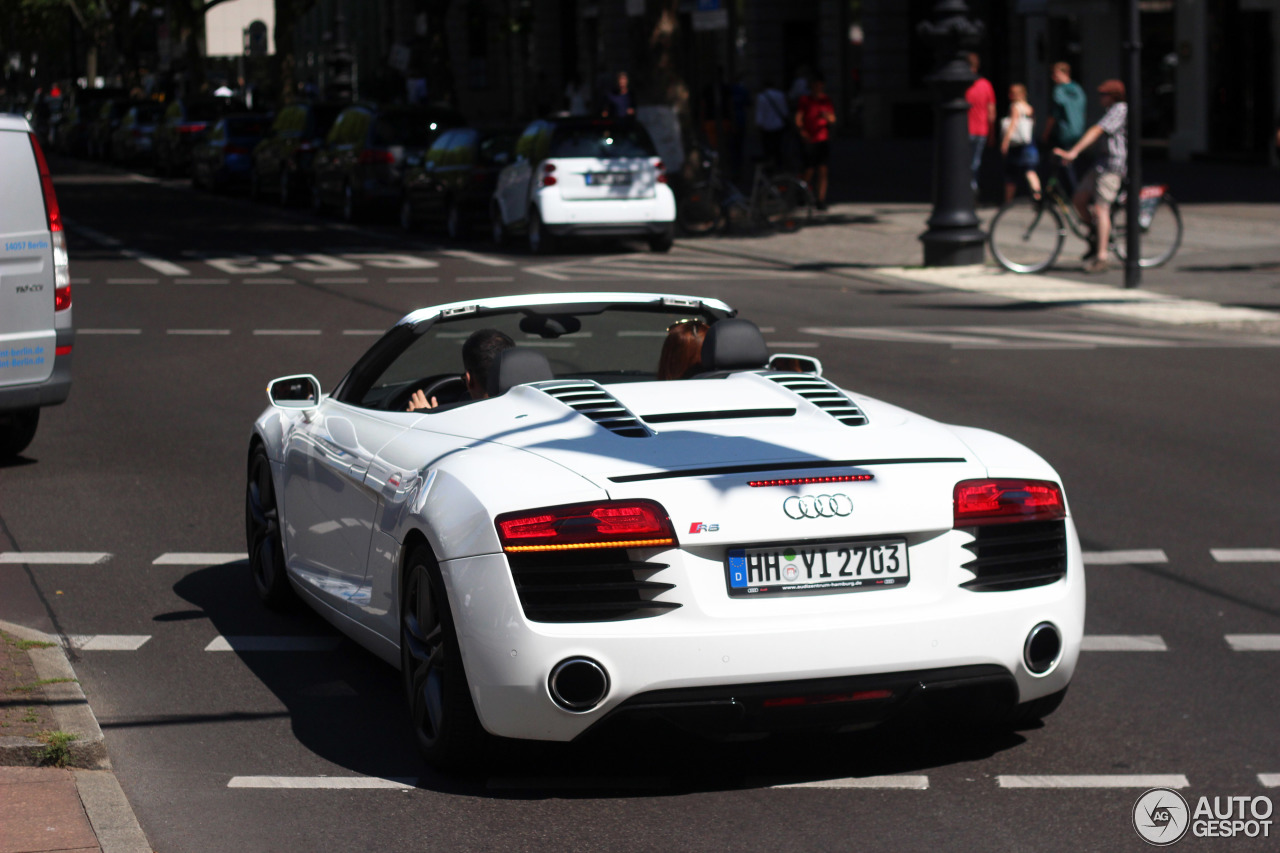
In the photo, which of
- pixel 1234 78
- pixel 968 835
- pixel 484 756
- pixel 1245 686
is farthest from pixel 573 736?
pixel 1234 78

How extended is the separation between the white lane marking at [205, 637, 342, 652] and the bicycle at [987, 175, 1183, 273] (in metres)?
13.8

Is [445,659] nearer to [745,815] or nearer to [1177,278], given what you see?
[745,815]

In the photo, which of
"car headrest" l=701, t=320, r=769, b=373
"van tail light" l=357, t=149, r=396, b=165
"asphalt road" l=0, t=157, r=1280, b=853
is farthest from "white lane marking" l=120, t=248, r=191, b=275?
"car headrest" l=701, t=320, r=769, b=373

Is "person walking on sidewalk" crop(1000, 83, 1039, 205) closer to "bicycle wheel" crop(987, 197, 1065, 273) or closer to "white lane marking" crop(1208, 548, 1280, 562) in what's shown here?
"bicycle wheel" crop(987, 197, 1065, 273)

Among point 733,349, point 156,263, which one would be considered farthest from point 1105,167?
point 733,349

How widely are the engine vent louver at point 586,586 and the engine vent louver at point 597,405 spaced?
51cm

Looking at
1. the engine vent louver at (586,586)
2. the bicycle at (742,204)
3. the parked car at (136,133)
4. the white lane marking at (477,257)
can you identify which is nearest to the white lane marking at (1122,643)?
the engine vent louver at (586,586)

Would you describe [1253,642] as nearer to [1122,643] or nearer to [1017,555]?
[1122,643]

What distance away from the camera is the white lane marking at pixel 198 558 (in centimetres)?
768

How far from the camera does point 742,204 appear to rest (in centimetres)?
2559

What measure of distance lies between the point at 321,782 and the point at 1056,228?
1605cm

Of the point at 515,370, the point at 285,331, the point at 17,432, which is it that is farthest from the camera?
the point at 285,331

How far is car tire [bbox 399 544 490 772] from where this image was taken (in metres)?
4.70

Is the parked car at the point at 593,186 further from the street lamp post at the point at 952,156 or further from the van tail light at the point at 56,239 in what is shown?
the van tail light at the point at 56,239
